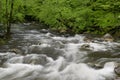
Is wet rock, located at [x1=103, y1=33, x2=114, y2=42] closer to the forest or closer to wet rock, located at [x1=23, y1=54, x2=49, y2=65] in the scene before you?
the forest

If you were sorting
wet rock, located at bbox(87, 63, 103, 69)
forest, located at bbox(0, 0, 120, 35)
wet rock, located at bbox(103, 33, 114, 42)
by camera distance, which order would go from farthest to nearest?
forest, located at bbox(0, 0, 120, 35) < wet rock, located at bbox(103, 33, 114, 42) < wet rock, located at bbox(87, 63, 103, 69)

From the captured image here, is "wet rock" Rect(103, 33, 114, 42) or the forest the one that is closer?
"wet rock" Rect(103, 33, 114, 42)

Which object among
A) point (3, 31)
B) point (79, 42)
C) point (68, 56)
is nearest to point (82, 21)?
point (79, 42)

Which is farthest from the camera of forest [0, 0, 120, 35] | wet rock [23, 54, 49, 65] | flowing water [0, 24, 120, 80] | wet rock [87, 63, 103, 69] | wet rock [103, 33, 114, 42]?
forest [0, 0, 120, 35]

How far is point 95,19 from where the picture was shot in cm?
1576

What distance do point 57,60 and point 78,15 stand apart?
24.2ft

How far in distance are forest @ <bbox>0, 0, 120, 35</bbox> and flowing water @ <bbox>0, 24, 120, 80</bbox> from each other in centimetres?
196

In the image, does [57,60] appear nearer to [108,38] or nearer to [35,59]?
[35,59]

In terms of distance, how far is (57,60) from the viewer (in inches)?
382

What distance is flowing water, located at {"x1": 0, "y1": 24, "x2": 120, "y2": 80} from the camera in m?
8.12

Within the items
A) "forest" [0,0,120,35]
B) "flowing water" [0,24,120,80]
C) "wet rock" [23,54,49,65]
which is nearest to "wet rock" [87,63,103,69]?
"flowing water" [0,24,120,80]

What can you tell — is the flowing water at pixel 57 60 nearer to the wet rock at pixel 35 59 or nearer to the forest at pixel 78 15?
the wet rock at pixel 35 59

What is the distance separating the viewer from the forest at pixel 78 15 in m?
14.7

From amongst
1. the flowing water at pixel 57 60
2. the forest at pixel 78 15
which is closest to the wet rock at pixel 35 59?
the flowing water at pixel 57 60
